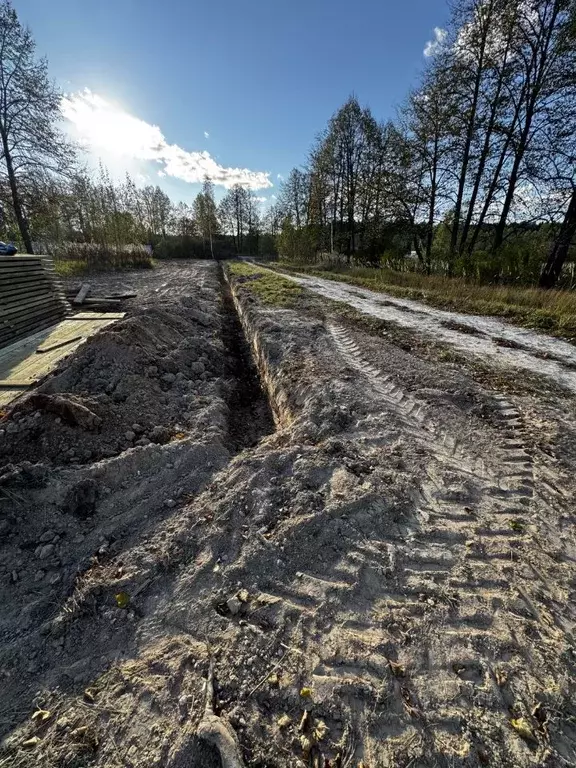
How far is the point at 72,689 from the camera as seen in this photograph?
5.96 ft

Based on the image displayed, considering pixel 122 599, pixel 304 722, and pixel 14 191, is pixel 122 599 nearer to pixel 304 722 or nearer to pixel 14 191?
pixel 304 722

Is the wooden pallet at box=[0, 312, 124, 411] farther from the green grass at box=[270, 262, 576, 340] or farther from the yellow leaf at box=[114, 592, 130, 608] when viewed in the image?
the green grass at box=[270, 262, 576, 340]

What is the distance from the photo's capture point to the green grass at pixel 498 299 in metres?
7.77

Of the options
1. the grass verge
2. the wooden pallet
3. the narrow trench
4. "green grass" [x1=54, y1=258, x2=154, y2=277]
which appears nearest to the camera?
the narrow trench

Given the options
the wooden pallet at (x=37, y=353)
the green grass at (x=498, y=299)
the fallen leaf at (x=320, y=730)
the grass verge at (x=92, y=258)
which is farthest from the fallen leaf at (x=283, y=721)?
the grass verge at (x=92, y=258)

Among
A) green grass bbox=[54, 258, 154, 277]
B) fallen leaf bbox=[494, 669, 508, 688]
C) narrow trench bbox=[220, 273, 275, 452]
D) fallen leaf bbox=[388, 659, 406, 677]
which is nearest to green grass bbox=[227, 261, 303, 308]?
narrow trench bbox=[220, 273, 275, 452]

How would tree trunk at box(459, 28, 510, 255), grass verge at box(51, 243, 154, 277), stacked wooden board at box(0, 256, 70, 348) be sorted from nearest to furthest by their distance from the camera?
stacked wooden board at box(0, 256, 70, 348)
tree trunk at box(459, 28, 510, 255)
grass verge at box(51, 243, 154, 277)

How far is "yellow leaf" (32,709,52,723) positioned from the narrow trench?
2.68m

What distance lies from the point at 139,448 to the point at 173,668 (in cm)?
222

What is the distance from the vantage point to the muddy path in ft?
18.1

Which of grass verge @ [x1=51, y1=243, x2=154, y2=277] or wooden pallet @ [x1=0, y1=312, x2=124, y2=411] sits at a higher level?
grass verge @ [x1=51, y1=243, x2=154, y2=277]

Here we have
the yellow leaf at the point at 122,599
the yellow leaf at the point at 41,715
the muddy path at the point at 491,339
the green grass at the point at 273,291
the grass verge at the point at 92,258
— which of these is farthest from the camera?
the grass verge at the point at 92,258

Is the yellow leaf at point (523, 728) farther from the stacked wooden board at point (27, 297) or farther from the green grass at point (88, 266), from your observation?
the green grass at point (88, 266)

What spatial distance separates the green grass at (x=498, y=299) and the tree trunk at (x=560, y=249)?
1.25 metres
